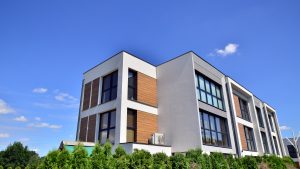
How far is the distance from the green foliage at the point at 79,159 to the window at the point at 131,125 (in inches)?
215

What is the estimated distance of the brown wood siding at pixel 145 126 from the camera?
1272 cm

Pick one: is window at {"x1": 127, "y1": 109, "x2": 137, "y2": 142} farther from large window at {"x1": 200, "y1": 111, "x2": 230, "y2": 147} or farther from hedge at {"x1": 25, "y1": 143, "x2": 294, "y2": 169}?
large window at {"x1": 200, "y1": 111, "x2": 230, "y2": 147}

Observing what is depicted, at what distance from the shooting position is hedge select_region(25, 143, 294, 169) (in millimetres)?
6441

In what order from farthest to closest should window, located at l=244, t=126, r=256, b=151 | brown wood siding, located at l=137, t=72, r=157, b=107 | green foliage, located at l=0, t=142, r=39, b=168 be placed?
1. green foliage, located at l=0, t=142, r=39, b=168
2. window, located at l=244, t=126, r=256, b=151
3. brown wood siding, located at l=137, t=72, r=157, b=107

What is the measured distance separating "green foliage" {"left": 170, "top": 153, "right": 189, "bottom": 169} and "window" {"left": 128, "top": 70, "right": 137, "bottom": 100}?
5.52m

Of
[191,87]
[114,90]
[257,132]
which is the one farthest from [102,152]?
[257,132]

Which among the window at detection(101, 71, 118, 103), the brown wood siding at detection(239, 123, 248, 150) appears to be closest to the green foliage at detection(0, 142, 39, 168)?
the window at detection(101, 71, 118, 103)

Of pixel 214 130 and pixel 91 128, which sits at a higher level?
pixel 91 128

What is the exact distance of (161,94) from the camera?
15148mm

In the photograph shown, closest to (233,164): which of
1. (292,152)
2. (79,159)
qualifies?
(79,159)

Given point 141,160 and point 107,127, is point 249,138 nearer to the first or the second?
point 107,127

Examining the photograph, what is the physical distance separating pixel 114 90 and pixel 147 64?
3.33 meters

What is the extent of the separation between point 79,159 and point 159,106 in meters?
8.72

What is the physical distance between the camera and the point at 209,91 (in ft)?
51.9
